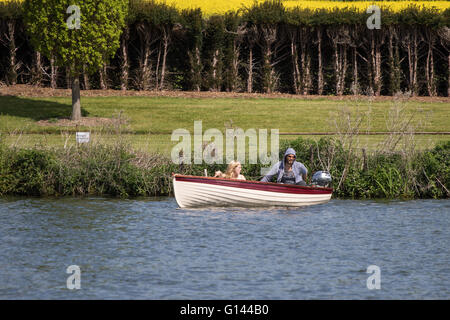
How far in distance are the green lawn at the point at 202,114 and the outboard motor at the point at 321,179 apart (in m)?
7.85

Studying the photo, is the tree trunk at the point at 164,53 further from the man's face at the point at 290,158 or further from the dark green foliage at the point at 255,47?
the man's face at the point at 290,158

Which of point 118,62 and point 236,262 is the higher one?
point 118,62

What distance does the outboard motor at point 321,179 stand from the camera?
2436cm

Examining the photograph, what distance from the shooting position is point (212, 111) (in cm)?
3981

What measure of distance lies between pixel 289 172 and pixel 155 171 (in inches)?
182

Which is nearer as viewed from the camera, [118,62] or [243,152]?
[243,152]


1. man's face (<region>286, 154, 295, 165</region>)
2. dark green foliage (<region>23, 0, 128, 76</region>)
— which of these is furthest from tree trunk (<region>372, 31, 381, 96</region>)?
man's face (<region>286, 154, 295, 165</region>)

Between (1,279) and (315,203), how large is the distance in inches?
454

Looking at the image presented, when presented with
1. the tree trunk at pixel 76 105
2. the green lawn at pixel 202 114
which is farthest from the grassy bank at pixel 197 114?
the tree trunk at pixel 76 105

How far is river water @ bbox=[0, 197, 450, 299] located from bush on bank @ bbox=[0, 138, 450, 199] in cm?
73

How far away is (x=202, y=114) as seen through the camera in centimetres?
3909
